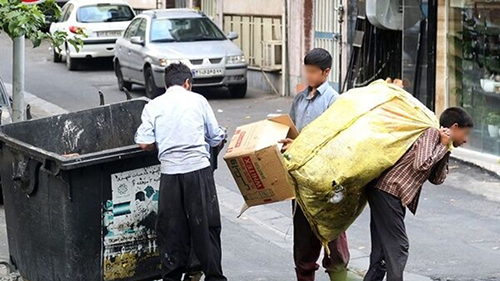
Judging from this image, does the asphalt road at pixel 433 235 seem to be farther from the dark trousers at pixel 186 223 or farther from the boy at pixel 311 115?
the dark trousers at pixel 186 223

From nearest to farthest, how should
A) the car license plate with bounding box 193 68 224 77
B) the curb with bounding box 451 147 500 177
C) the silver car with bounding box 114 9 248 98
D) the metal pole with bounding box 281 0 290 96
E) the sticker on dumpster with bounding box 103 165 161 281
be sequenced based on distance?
1. the sticker on dumpster with bounding box 103 165 161 281
2. the curb with bounding box 451 147 500 177
3. the car license plate with bounding box 193 68 224 77
4. the silver car with bounding box 114 9 248 98
5. the metal pole with bounding box 281 0 290 96

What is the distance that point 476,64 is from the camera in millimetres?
12586

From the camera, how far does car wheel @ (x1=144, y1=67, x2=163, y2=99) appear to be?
18359 mm

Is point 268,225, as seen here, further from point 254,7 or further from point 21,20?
point 254,7

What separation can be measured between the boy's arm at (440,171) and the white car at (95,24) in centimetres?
1738

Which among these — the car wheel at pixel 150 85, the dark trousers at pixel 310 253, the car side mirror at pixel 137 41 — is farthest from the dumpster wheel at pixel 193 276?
the car side mirror at pixel 137 41

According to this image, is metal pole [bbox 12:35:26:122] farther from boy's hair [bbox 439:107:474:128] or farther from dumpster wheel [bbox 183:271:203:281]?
boy's hair [bbox 439:107:474:128]

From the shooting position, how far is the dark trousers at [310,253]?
23.8 feet

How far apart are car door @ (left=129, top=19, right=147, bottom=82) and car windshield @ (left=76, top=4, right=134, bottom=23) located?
4243 millimetres

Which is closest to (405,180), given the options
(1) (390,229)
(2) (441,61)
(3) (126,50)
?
(1) (390,229)

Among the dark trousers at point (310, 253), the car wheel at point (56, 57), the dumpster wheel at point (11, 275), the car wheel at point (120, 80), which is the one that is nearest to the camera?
the dark trousers at point (310, 253)

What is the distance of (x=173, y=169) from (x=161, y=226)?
39cm

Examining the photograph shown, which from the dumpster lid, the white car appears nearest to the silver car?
the white car

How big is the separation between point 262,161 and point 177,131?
1.98 ft
